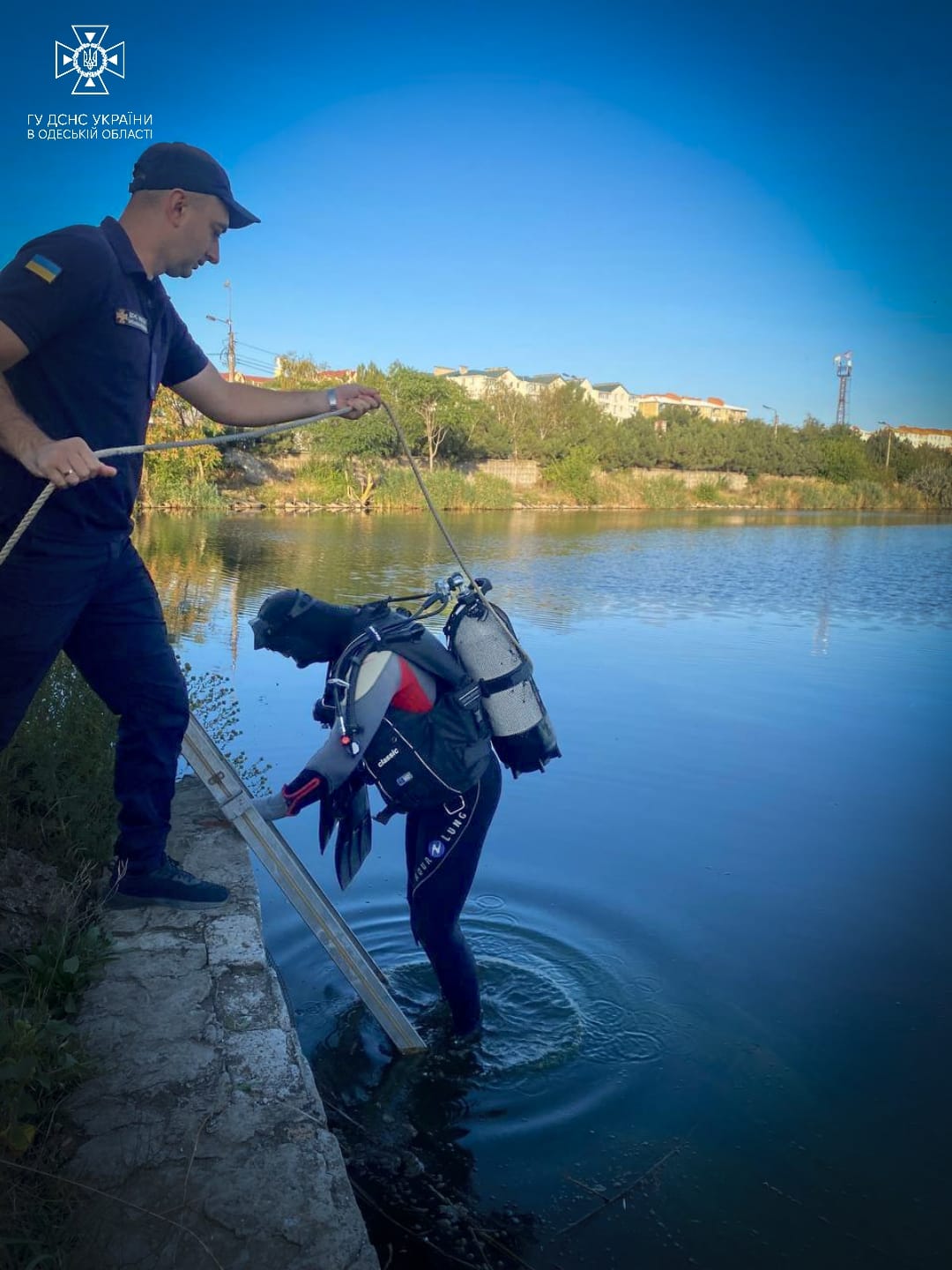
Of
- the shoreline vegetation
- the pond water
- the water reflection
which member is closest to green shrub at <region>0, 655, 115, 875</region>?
the pond water

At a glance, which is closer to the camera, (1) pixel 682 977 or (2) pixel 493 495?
(1) pixel 682 977

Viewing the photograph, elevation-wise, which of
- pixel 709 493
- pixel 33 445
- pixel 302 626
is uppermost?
pixel 709 493

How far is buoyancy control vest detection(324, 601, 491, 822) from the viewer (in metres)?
3.55

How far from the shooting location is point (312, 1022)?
4.39 m

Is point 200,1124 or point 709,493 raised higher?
point 709,493

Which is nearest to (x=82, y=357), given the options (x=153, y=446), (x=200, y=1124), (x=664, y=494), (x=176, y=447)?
(x=176, y=447)

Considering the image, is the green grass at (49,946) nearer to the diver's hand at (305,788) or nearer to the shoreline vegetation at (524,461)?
the diver's hand at (305,788)

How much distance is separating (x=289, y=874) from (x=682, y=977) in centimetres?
230

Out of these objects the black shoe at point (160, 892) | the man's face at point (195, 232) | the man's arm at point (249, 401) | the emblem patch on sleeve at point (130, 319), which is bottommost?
the black shoe at point (160, 892)

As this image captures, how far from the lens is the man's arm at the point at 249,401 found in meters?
4.07

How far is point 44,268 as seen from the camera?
3.12m

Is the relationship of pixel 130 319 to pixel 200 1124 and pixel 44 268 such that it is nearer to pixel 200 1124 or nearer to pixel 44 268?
pixel 44 268

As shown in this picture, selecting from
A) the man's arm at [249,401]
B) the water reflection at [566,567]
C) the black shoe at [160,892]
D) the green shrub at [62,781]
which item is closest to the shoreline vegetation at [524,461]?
the water reflection at [566,567]

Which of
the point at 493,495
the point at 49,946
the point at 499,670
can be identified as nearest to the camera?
the point at 49,946
